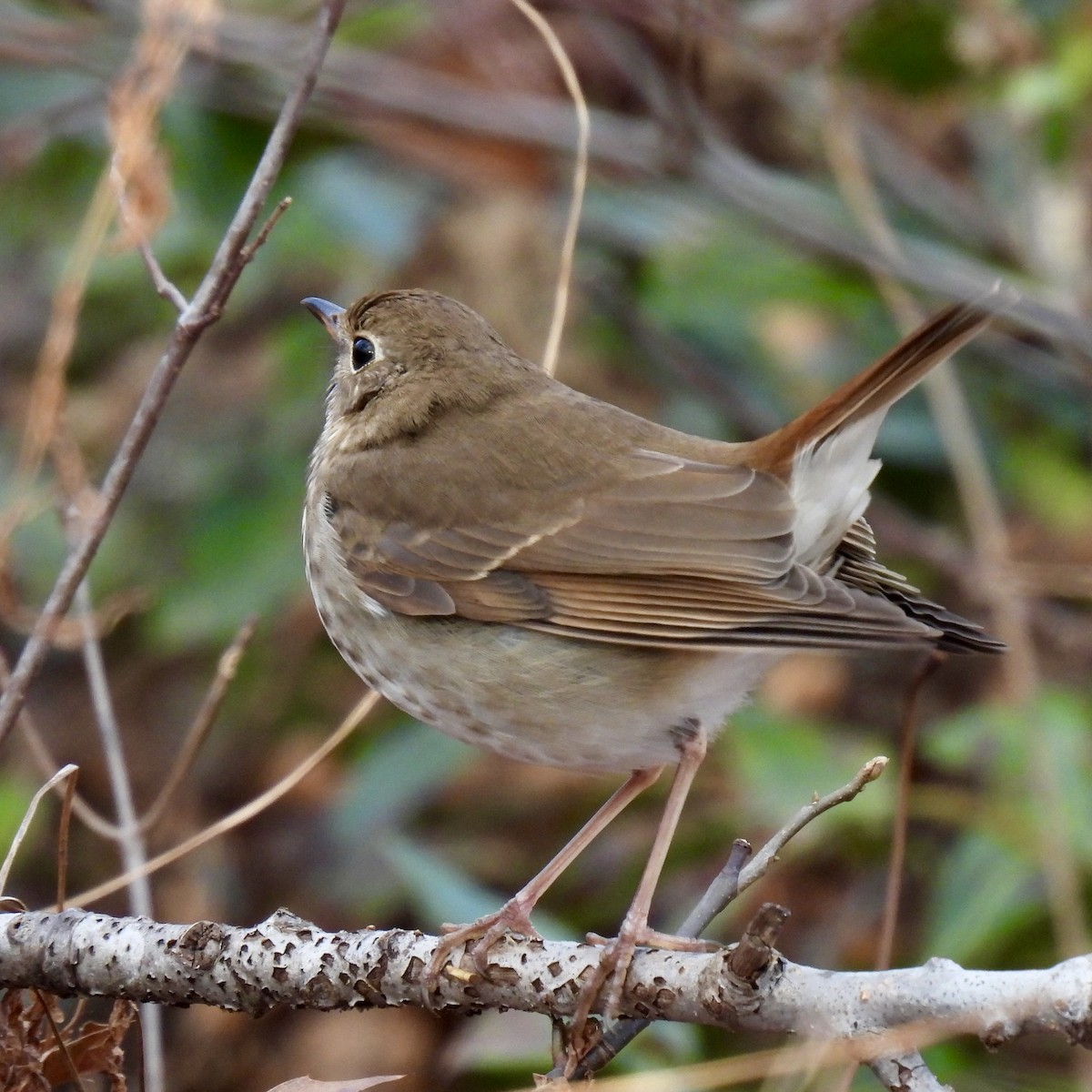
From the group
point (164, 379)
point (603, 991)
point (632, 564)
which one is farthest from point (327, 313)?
point (603, 991)

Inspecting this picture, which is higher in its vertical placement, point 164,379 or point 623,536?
point 623,536

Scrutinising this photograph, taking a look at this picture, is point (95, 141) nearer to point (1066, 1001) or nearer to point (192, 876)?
point (192, 876)

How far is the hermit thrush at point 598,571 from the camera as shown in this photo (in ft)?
8.47

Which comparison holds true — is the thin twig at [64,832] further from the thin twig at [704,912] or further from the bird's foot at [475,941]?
the thin twig at [704,912]

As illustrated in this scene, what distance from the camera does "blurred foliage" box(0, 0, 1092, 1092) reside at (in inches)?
169

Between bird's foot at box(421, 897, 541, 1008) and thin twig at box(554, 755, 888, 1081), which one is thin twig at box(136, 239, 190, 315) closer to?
bird's foot at box(421, 897, 541, 1008)

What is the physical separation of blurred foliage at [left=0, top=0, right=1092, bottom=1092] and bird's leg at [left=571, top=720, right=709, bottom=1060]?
1.07 metres

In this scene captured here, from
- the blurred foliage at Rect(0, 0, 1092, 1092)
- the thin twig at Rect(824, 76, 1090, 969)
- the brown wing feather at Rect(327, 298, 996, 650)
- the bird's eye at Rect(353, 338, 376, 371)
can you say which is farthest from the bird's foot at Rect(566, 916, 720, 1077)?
the bird's eye at Rect(353, 338, 376, 371)

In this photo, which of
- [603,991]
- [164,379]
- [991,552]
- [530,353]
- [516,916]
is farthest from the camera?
[530,353]

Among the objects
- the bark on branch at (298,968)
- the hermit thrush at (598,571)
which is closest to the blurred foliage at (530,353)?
the hermit thrush at (598,571)

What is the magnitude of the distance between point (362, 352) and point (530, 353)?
1064mm

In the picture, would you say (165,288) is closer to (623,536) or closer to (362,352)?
(623,536)

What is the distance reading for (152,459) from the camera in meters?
5.18

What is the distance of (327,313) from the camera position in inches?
141
